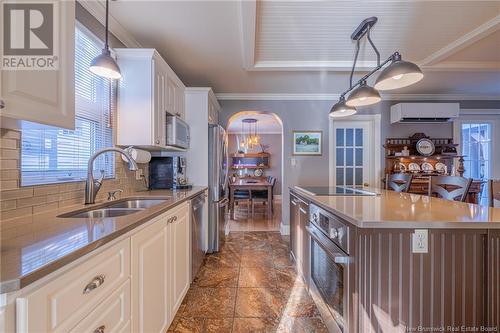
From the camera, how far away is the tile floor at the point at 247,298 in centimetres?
179

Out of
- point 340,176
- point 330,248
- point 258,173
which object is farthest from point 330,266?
point 258,173

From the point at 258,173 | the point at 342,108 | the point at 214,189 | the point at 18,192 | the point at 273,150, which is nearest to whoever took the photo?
the point at 18,192

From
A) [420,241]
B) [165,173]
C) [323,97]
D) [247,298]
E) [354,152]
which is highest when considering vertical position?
[323,97]

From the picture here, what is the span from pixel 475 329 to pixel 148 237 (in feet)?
5.47

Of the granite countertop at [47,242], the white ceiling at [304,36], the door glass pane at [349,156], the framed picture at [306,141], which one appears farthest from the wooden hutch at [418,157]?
the granite countertop at [47,242]

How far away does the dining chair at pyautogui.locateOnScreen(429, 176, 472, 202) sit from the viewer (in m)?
1.97

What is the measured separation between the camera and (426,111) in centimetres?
398

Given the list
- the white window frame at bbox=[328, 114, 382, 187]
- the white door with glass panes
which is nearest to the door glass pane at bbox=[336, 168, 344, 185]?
the white door with glass panes

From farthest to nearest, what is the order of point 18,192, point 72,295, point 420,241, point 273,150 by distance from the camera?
point 273,150 < point 18,192 < point 420,241 < point 72,295

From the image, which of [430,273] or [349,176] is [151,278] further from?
[349,176]

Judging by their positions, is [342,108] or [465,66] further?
[465,66]

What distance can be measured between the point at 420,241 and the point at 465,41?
8.31 ft

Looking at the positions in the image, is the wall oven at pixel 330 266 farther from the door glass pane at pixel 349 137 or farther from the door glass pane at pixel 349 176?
the door glass pane at pixel 349 137

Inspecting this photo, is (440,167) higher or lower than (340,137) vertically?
lower
